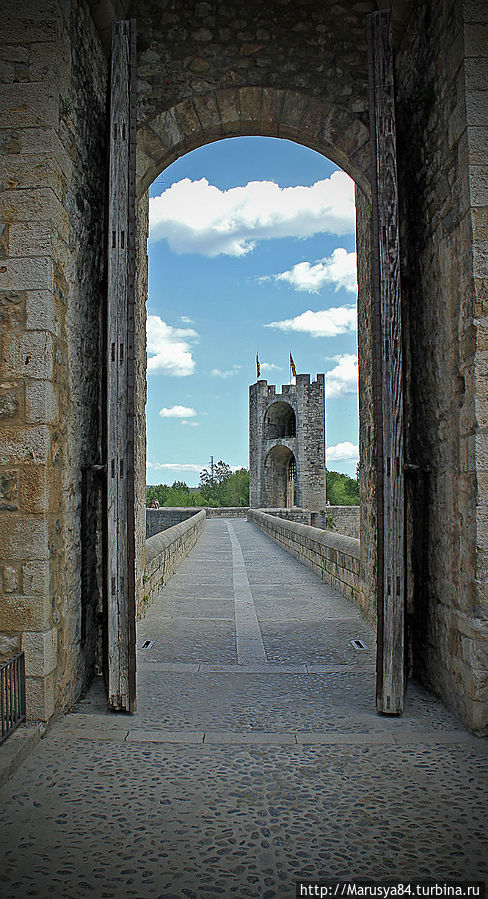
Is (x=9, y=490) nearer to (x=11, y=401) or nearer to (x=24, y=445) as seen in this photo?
(x=24, y=445)

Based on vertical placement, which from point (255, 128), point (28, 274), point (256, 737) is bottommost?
point (256, 737)

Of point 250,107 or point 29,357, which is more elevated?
point 250,107

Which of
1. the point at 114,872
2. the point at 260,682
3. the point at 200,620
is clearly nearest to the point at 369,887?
the point at 114,872

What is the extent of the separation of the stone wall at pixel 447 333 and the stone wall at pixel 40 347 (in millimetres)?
2018

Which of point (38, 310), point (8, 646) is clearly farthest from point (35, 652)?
point (38, 310)

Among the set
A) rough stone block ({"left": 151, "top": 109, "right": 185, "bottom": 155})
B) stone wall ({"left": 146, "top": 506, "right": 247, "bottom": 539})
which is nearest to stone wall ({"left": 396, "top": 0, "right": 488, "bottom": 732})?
rough stone block ({"left": 151, "top": 109, "right": 185, "bottom": 155})

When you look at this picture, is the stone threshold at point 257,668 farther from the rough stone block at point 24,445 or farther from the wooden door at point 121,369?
the rough stone block at point 24,445

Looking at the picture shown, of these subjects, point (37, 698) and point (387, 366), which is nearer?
point (37, 698)

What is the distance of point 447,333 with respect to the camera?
3.49 metres

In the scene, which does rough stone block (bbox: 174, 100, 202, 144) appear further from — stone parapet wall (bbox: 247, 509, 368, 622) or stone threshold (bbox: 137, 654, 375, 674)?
stone parapet wall (bbox: 247, 509, 368, 622)

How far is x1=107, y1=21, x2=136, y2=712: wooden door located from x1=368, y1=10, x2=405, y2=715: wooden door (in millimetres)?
1346

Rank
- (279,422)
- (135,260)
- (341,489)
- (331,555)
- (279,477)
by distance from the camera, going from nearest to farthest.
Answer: (135,260)
(331,555)
(279,422)
(279,477)
(341,489)

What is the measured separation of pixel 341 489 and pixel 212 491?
1021 cm

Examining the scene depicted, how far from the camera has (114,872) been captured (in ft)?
6.58
